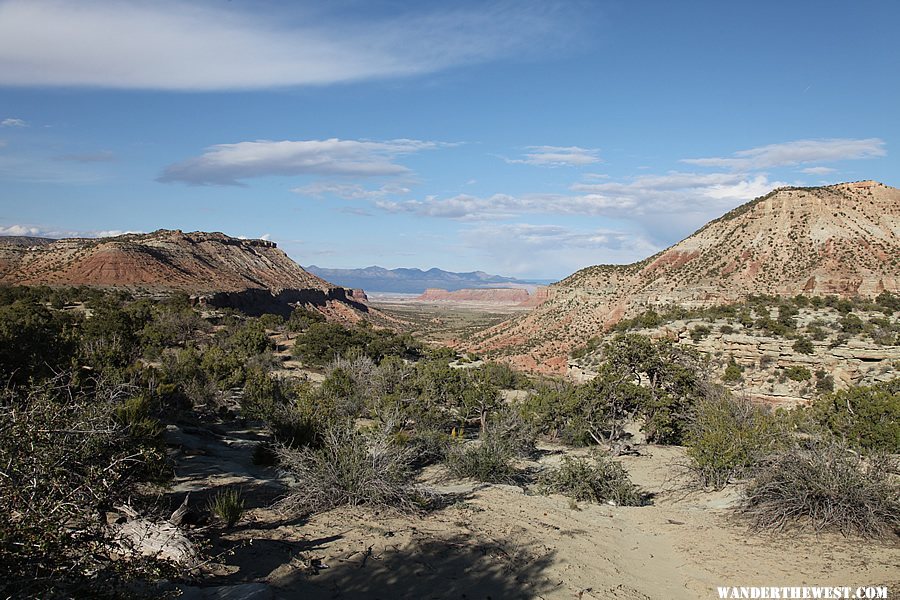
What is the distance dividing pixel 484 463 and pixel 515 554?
17.6 ft

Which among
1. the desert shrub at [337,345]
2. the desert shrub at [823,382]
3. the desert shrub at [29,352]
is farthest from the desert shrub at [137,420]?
the desert shrub at [823,382]

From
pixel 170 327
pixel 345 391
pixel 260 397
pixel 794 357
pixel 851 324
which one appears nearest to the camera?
pixel 260 397

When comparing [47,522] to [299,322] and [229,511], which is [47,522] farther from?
[299,322]

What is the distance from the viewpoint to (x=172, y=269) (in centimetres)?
6644

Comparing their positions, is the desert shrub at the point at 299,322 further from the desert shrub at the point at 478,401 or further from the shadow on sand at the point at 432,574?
the shadow on sand at the point at 432,574

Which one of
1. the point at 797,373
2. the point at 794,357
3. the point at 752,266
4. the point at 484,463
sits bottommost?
the point at 484,463

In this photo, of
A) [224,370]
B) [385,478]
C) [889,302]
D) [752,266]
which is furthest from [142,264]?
[889,302]

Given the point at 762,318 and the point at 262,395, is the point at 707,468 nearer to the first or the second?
the point at 262,395

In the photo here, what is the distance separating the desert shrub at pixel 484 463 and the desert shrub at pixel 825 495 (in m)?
5.33

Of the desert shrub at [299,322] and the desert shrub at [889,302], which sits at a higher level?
the desert shrub at [889,302]

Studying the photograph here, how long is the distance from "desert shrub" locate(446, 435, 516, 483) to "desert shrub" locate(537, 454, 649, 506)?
1060mm

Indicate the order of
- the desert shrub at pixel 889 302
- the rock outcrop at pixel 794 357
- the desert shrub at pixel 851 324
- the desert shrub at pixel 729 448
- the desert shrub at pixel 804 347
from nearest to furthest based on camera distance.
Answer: the desert shrub at pixel 729 448
the rock outcrop at pixel 794 357
the desert shrub at pixel 804 347
the desert shrub at pixel 851 324
the desert shrub at pixel 889 302

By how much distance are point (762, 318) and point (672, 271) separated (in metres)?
24.5

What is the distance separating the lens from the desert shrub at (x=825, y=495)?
8.66 meters
